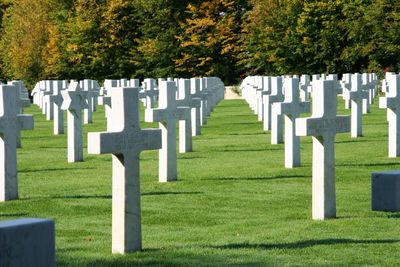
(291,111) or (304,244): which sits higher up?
(291,111)

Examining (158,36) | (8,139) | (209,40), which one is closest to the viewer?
(8,139)

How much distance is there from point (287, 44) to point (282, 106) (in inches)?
2279

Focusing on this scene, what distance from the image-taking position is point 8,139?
15078mm

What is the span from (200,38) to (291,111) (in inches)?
2411

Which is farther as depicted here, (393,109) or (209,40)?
(209,40)

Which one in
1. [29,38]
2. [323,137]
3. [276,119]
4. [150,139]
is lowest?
[276,119]

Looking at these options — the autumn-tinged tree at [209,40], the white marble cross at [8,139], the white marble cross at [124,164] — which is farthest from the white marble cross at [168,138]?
the autumn-tinged tree at [209,40]

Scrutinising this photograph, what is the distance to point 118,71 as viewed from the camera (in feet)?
271

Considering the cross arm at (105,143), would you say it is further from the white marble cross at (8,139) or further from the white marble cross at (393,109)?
the white marble cross at (393,109)

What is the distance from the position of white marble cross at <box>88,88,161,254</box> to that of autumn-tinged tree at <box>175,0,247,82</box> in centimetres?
6781

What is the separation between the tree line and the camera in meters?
72.2

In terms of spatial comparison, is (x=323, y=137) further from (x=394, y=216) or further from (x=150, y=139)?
(x=150, y=139)

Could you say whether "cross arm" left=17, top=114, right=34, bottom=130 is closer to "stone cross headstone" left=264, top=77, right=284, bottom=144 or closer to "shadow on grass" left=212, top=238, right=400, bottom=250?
Result: "shadow on grass" left=212, top=238, right=400, bottom=250

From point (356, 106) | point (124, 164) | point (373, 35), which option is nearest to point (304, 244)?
point (124, 164)
